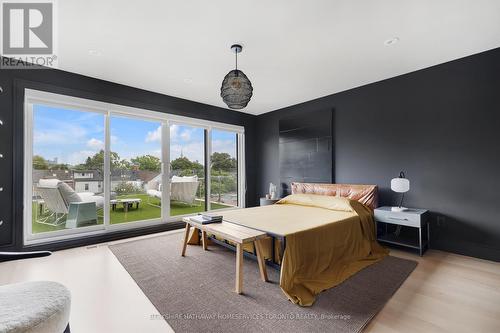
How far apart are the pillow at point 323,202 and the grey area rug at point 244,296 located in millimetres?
831

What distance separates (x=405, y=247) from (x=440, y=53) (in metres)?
2.67

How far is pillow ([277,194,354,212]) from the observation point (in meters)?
3.37

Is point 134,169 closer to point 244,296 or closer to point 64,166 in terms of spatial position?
point 64,166

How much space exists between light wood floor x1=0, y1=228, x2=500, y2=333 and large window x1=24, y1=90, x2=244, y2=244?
2.46 feet

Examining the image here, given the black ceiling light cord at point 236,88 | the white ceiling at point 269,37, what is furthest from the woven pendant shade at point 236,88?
the white ceiling at point 269,37

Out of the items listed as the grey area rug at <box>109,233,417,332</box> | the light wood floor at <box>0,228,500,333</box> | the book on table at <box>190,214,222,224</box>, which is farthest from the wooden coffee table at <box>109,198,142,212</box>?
the book on table at <box>190,214,222,224</box>

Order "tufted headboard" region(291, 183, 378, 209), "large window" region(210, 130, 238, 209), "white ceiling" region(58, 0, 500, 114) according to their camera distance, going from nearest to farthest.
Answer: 1. "white ceiling" region(58, 0, 500, 114)
2. "tufted headboard" region(291, 183, 378, 209)
3. "large window" region(210, 130, 238, 209)

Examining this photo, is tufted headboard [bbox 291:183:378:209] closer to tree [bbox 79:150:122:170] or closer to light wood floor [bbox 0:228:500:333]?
light wood floor [bbox 0:228:500:333]

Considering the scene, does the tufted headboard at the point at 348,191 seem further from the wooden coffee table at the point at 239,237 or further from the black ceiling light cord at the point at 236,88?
the black ceiling light cord at the point at 236,88

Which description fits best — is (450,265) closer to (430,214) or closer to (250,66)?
(430,214)

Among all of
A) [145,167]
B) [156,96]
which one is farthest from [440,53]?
[145,167]

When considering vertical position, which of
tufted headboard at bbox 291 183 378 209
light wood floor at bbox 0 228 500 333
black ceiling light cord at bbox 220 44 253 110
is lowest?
light wood floor at bbox 0 228 500 333

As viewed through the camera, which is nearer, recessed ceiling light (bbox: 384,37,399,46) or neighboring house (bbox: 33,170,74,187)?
recessed ceiling light (bbox: 384,37,399,46)

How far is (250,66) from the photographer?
334 cm
